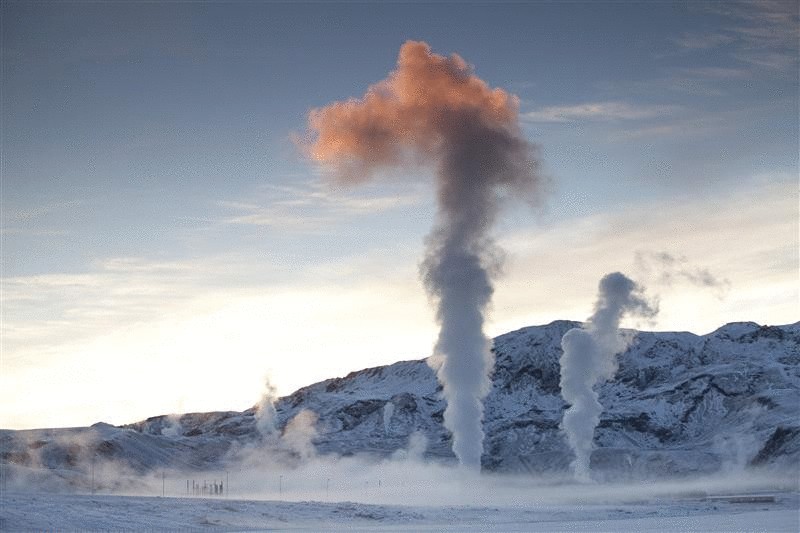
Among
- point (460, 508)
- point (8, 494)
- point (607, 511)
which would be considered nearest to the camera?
point (8, 494)

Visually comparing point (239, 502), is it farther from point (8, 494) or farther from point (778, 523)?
point (778, 523)

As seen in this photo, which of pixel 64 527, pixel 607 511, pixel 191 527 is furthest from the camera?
pixel 607 511

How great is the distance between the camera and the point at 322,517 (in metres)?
141

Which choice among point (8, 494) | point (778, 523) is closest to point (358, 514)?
point (8, 494)

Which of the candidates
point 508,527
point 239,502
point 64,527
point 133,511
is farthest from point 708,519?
point 64,527

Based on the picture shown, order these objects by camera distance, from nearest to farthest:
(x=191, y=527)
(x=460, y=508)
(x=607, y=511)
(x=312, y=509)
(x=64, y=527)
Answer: (x=64, y=527), (x=191, y=527), (x=312, y=509), (x=460, y=508), (x=607, y=511)

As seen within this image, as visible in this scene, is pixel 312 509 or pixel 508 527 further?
pixel 312 509

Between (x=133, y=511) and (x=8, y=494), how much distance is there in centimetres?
1598

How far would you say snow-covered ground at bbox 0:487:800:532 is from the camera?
117 m

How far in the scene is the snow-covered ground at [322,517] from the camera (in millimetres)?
116812

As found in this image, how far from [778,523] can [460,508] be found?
1960 inches

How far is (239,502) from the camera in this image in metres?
146

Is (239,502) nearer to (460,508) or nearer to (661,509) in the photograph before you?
(460,508)

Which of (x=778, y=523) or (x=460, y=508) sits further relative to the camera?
(x=460, y=508)
